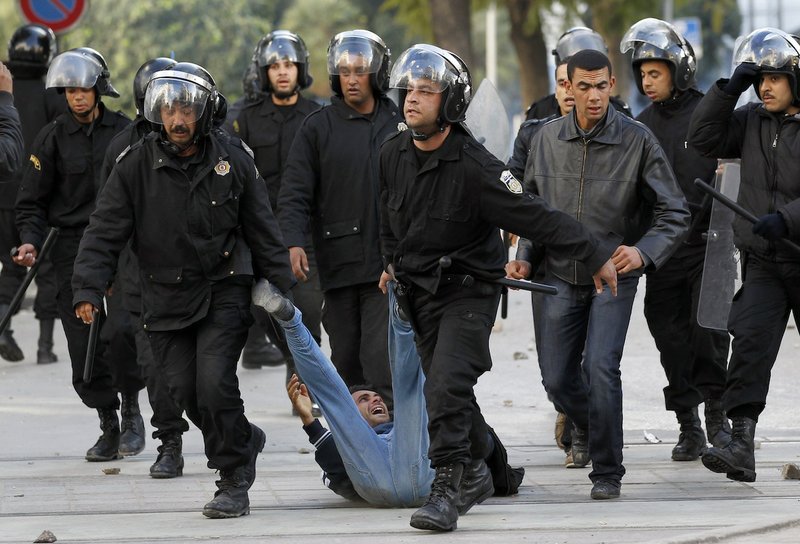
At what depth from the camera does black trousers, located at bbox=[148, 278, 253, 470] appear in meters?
6.49

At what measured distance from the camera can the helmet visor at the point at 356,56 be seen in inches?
325

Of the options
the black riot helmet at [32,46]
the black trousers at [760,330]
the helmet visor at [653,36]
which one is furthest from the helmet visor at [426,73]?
the black riot helmet at [32,46]

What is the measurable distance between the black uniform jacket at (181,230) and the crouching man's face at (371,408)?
2.09 feet

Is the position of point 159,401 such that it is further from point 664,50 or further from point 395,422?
point 664,50

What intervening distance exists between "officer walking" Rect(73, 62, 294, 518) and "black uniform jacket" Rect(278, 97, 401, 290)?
1404 millimetres

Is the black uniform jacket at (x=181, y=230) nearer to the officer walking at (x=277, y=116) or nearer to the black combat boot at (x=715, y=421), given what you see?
the black combat boot at (x=715, y=421)

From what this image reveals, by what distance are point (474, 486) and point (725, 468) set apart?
112cm

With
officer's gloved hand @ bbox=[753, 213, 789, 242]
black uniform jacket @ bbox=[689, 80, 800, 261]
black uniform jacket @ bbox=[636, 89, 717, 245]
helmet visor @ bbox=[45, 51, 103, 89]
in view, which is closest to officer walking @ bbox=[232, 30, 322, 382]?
helmet visor @ bbox=[45, 51, 103, 89]

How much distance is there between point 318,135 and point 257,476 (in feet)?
6.00

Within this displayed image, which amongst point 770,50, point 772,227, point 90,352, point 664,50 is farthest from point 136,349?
point 770,50

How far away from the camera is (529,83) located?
24.1 metres

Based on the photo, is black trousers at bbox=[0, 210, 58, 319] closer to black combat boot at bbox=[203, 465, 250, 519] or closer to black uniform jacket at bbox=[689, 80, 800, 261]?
black combat boot at bbox=[203, 465, 250, 519]

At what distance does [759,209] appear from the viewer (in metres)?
7.00

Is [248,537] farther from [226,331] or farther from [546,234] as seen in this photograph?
[546,234]
